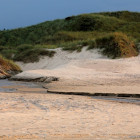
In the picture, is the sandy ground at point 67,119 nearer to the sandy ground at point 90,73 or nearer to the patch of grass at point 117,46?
the sandy ground at point 90,73

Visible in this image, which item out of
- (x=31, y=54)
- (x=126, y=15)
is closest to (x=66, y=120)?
(x=31, y=54)

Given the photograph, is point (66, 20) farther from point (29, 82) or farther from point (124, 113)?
point (124, 113)

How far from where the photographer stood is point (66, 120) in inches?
248

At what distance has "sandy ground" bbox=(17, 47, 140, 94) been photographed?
12.5 m

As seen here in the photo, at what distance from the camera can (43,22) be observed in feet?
169

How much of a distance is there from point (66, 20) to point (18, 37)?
266 inches

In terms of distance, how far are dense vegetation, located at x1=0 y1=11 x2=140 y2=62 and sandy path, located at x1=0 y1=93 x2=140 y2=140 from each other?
1581cm

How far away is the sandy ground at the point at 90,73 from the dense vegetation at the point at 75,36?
91cm

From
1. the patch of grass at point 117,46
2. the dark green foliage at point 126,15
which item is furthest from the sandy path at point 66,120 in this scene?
the dark green foliage at point 126,15

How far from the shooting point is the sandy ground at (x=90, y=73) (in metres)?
12.5

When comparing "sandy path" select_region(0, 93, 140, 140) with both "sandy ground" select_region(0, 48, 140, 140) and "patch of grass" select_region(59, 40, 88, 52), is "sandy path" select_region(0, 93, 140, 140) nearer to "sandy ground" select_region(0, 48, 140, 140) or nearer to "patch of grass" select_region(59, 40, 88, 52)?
"sandy ground" select_region(0, 48, 140, 140)

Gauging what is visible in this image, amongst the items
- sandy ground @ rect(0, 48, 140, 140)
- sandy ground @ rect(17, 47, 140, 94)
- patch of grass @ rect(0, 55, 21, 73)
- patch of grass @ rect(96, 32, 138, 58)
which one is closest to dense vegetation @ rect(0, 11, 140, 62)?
patch of grass @ rect(96, 32, 138, 58)

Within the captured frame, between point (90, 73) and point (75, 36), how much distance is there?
65.8 ft

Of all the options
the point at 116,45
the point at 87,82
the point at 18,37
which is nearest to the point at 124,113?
the point at 87,82
